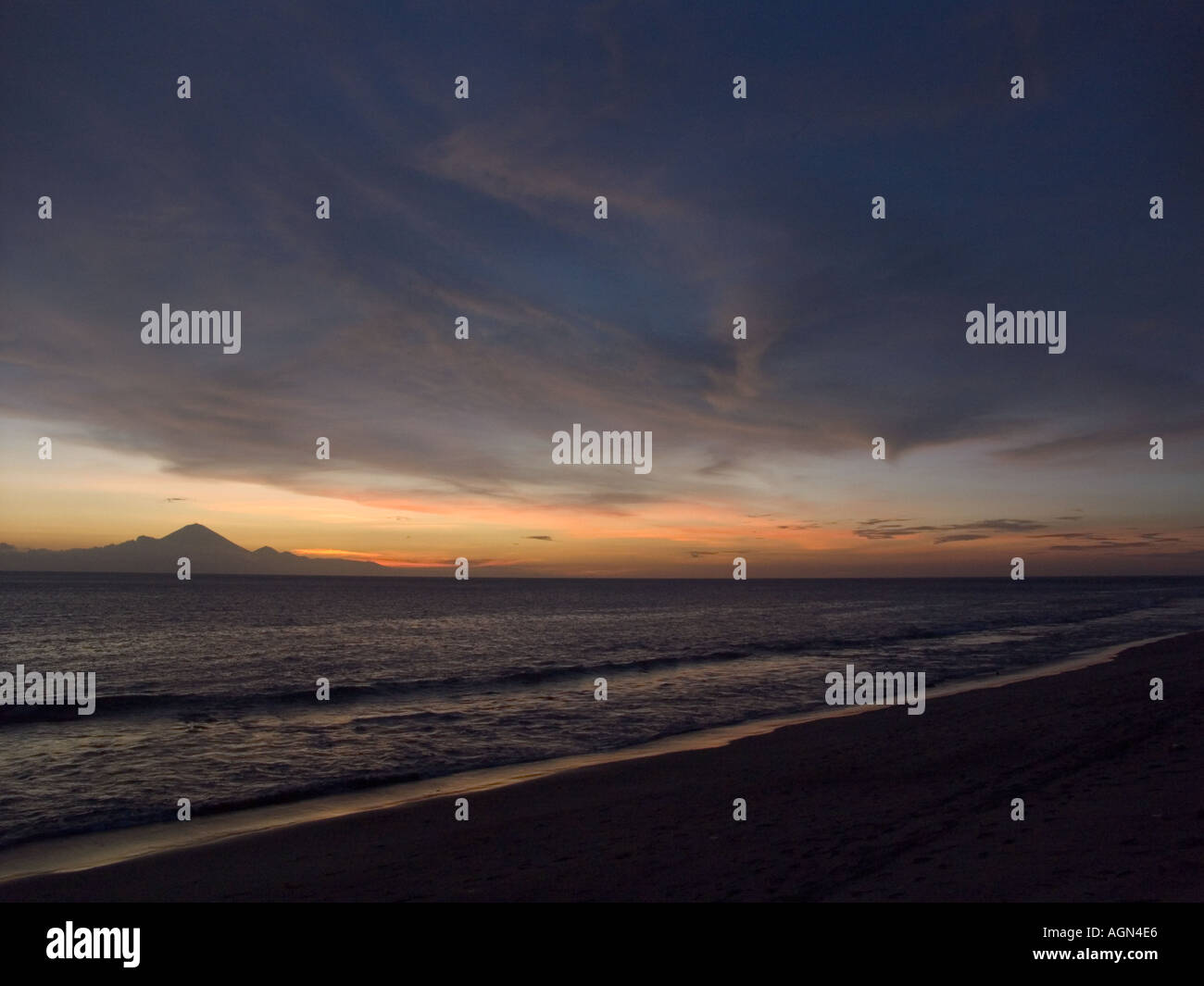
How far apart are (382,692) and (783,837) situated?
23.5m

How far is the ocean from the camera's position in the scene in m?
15.9

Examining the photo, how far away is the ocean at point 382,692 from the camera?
1591 centimetres

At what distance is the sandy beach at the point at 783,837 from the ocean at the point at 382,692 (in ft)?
12.1

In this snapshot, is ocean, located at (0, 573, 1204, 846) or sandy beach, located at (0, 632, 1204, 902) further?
ocean, located at (0, 573, 1204, 846)

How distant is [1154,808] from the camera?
963 cm

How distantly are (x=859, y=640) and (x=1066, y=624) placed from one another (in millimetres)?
25027

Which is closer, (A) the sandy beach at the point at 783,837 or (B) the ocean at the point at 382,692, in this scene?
(A) the sandy beach at the point at 783,837

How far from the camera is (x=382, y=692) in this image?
29969 mm

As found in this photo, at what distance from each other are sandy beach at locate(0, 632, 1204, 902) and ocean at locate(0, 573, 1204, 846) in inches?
145

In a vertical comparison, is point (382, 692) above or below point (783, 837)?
below

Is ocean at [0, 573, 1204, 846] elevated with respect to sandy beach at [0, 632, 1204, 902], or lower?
lower

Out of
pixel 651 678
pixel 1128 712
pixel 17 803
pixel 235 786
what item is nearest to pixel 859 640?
pixel 651 678

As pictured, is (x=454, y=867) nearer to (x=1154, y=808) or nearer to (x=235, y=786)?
(x=235, y=786)

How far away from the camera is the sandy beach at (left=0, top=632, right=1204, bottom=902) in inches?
316
